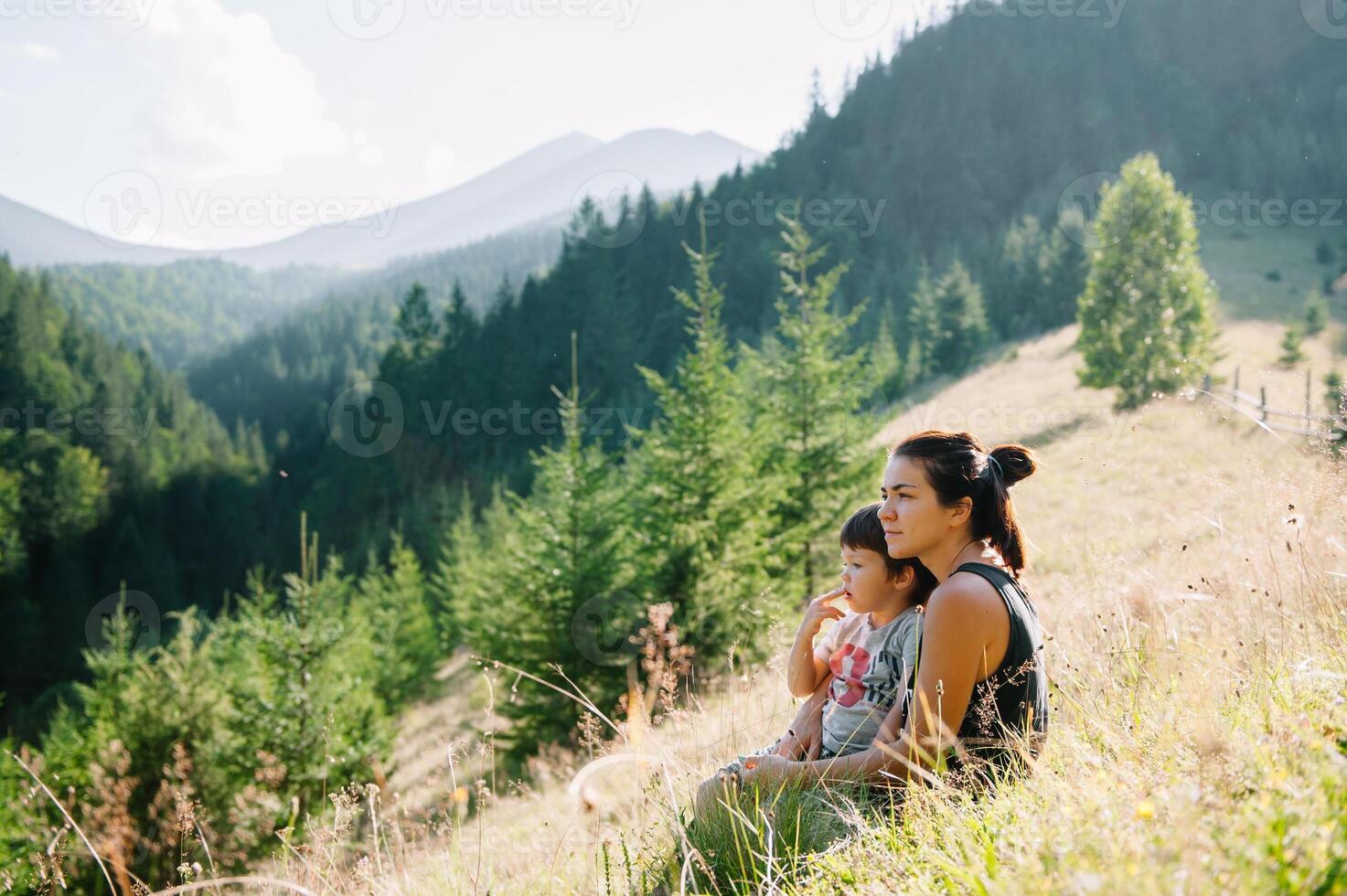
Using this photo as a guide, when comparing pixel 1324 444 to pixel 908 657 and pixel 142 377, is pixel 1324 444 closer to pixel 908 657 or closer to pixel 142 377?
pixel 908 657

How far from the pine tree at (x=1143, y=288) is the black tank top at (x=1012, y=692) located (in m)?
21.9

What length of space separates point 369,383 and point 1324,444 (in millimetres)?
92065

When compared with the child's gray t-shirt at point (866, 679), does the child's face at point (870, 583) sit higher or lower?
higher

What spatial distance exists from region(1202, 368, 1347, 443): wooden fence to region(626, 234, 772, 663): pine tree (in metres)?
5.77

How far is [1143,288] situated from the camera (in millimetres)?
21625

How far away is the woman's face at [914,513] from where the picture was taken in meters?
2.47

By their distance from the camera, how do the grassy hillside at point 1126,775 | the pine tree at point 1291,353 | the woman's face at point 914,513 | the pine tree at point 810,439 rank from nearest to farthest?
the grassy hillside at point 1126,775, the woman's face at point 914,513, the pine tree at point 810,439, the pine tree at point 1291,353

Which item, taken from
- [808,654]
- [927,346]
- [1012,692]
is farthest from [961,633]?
[927,346]

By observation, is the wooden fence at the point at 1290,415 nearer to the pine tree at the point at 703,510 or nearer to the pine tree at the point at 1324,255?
the pine tree at the point at 703,510

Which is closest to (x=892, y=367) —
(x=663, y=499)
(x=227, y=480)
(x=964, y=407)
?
(x=964, y=407)

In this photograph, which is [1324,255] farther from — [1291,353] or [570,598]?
[570,598]

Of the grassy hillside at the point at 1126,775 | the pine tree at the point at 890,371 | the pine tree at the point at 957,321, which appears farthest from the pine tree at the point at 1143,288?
the pine tree at the point at 957,321

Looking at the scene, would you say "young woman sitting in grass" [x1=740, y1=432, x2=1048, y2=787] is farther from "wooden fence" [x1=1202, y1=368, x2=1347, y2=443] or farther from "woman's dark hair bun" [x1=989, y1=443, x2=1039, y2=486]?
"wooden fence" [x1=1202, y1=368, x2=1347, y2=443]

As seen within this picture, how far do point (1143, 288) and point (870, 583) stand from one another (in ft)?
76.5
